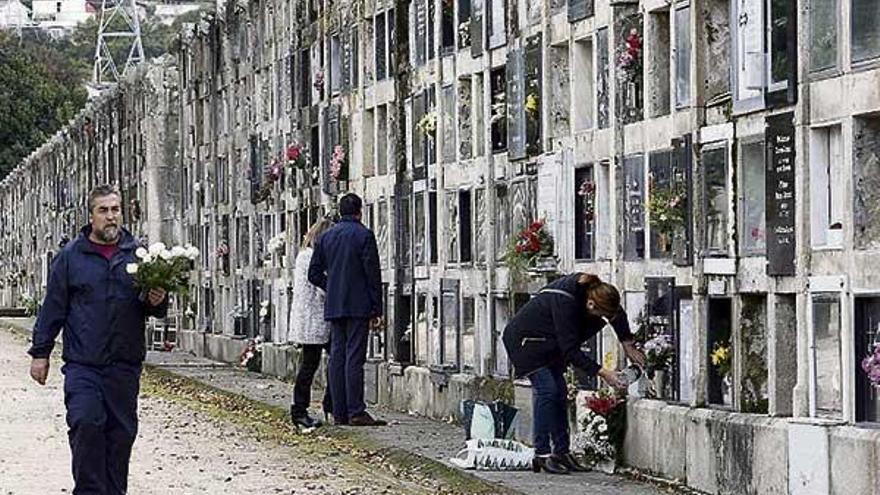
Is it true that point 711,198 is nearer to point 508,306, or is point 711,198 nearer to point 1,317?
point 508,306

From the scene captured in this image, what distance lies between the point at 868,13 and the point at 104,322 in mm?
3861

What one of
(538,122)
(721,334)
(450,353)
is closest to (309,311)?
(450,353)

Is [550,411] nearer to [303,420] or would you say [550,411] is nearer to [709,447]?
[709,447]

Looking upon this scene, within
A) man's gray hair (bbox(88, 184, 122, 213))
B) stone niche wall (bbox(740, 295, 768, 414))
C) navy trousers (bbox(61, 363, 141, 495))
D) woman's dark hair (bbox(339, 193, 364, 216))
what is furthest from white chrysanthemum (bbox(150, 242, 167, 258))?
woman's dark hair (bbox(339, 193, 364, 216))

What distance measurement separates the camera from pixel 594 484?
1363cm

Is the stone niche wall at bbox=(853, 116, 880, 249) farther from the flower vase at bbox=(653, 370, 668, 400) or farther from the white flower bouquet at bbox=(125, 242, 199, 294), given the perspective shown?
the white flower bouquet at bbox=(125, 242, 199, 294)

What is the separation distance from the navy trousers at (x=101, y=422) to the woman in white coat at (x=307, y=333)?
6.85 meters

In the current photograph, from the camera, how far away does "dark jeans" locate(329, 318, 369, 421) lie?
60.4ft

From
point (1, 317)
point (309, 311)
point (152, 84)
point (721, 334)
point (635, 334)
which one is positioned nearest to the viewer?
point (721, 334)

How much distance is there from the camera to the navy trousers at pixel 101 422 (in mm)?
11570

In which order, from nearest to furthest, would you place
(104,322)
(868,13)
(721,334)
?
(868,13), (104,322), (721,334)

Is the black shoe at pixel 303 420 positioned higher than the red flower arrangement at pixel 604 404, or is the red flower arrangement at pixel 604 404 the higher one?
the red flower arrangement at pixel 604 404

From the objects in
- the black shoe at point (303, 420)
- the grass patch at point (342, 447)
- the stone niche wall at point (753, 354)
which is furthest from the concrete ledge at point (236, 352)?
the stone niche wall at point (753, 354)

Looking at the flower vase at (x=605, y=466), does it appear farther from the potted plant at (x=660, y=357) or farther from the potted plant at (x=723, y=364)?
the potted plant at (x=723, y=364)
